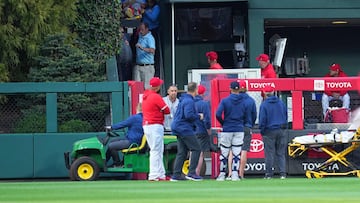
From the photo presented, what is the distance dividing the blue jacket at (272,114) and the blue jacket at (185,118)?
1.67 meters

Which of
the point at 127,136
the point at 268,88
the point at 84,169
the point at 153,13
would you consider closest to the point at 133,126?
the point at 127,136

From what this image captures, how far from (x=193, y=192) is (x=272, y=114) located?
6.00m

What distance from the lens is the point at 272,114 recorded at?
2286 centimetres

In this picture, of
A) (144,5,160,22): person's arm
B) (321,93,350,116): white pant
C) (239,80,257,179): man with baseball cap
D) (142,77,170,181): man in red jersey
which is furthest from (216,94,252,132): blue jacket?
(144,5,160,22): person's arm

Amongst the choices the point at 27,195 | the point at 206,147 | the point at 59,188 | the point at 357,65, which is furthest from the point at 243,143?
the point at 357,65

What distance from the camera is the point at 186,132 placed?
71.5ft

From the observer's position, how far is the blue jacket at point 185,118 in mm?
21688

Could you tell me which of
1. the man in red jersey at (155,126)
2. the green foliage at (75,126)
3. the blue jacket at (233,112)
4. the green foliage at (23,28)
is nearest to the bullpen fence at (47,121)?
the green foliage at (75,126)

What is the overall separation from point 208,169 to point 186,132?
9.16 feet

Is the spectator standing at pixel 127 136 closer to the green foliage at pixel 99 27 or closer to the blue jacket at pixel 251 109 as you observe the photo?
the blue jacket at pixel 251 109

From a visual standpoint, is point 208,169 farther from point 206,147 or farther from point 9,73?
point 9,73

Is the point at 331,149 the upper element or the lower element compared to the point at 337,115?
lower

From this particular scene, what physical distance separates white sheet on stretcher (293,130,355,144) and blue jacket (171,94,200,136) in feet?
Answer: 9.26

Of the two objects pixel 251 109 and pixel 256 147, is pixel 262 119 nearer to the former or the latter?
pixel 251 109
